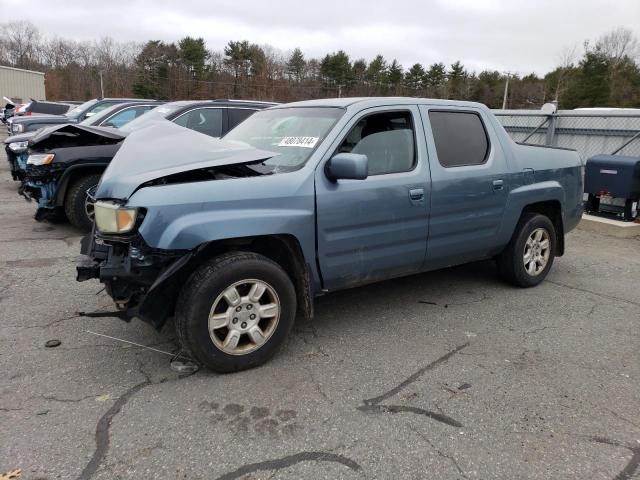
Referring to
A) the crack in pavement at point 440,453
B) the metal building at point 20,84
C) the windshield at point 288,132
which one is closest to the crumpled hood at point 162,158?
the windshield at point 288,132

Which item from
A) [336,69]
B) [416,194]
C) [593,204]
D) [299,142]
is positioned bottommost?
[593,204]

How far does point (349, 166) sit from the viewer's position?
339 cm

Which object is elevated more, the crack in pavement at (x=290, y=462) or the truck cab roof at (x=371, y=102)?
the truck cab roof at (x=371, y=102)

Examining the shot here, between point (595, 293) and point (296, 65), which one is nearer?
point (595, 293)

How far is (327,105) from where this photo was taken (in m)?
4.14

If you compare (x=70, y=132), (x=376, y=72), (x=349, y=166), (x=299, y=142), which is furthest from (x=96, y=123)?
(x=376, y=72)

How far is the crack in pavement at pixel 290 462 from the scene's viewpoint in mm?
2406

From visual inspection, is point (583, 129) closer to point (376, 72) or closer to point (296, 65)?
point (296, 65)

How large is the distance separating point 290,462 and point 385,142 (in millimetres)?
2531

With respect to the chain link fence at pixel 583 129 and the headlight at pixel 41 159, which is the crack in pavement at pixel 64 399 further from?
the chain link fence at pixel 583 129

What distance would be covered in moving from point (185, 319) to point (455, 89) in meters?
88.5

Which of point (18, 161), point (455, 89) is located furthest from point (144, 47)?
point (18, 161)

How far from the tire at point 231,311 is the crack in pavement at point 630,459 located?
1987mm

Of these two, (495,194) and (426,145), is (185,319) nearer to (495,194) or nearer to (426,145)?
(426,145)
